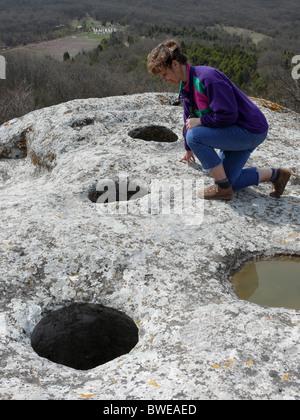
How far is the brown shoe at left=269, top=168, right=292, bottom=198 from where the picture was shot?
620cm

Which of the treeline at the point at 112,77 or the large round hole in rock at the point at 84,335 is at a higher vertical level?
the large round hole in rock at the point at 84,335

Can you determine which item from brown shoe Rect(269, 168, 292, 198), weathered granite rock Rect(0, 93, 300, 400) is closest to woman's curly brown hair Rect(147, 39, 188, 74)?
weathered granite rock Rect(0, 93, 300, 400)

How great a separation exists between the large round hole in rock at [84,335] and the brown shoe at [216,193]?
240 centimetres

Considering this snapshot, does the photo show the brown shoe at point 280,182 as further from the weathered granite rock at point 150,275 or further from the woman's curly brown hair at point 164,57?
the woman's curly brown hair at point 164,57

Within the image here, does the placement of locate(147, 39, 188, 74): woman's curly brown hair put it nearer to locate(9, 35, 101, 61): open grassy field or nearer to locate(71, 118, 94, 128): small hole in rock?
locate(71, 118, 94, 128): small hole in rock

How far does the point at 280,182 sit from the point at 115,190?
8.45 ft

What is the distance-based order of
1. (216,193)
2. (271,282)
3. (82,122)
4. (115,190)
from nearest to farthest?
(271,282), (216,193), (115,190), (82,122)

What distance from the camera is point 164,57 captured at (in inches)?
210

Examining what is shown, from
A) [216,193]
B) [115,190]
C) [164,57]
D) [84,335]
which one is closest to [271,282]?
[216,193]

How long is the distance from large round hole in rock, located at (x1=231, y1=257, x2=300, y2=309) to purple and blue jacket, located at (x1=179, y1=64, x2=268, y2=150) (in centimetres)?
183

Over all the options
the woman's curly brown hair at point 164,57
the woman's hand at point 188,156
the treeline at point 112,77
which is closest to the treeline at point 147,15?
the treeline at point 112,77

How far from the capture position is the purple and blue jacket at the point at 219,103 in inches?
208

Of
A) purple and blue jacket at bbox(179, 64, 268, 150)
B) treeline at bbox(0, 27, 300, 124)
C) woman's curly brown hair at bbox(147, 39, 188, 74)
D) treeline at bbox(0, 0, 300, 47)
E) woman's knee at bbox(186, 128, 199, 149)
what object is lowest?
treeline at bbox(0, 27, 300, 124)

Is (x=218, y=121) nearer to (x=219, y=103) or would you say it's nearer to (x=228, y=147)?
(x=219, y=103)
